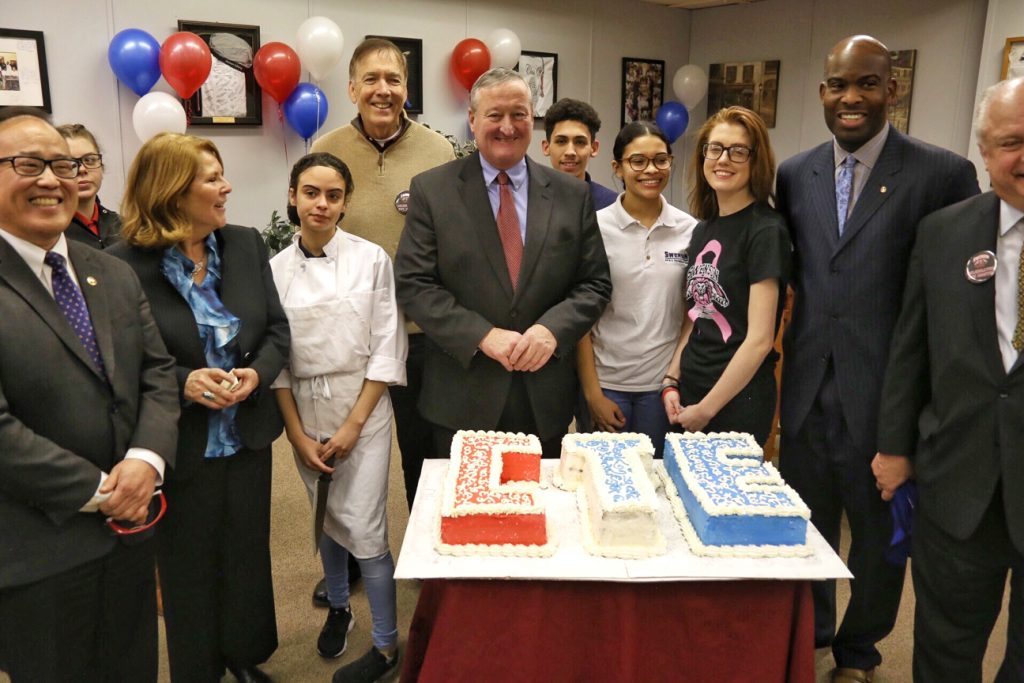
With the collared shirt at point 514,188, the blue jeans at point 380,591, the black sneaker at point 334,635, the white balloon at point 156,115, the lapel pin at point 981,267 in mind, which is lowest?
the black sneaker at point 334,635

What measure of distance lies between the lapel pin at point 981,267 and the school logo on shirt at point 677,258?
0.91 metres

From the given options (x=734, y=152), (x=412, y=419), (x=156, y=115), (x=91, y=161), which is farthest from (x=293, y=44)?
(x=734, y=152)

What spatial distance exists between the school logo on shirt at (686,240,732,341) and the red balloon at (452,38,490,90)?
427 centimetres

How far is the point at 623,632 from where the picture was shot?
67.0 inches

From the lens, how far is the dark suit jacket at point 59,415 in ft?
5.19

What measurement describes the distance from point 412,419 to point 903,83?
18.2 feet

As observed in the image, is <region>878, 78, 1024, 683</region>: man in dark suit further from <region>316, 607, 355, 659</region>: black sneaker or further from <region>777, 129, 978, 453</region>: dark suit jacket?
<region>316, 607, 355, 659</region>: black sneaker

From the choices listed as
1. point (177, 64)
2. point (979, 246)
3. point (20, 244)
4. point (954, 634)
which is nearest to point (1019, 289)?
point (979, 246)

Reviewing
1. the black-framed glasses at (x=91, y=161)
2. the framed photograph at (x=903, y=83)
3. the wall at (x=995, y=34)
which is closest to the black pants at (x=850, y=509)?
the black-framed glasses at (x=91, y=161)

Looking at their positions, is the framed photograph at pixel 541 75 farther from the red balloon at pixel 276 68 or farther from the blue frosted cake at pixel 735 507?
the blue frosted cake at pixel 735 507

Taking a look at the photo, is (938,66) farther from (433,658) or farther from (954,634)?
(433,658)

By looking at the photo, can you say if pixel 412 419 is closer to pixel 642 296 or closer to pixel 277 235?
pixel 642 296

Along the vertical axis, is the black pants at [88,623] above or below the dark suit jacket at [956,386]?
below

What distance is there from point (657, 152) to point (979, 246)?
40.8 inches
